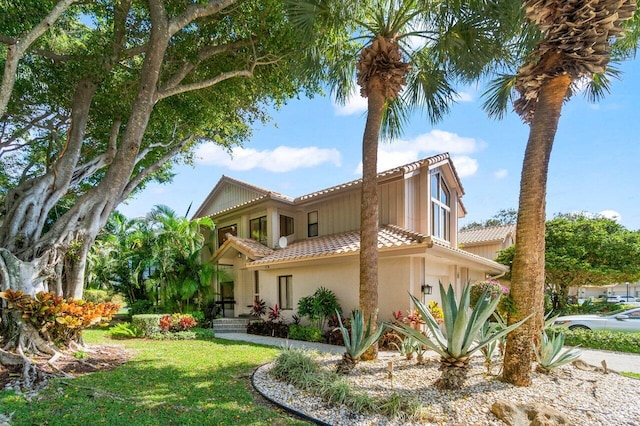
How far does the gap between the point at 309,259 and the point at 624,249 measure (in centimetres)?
1698

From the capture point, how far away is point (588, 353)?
1070 centimetres

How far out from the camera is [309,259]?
13.3m

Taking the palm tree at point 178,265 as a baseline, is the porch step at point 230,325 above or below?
below

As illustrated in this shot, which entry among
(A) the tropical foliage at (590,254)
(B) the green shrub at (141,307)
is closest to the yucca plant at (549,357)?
(A) the tropical foliage at (590,254)

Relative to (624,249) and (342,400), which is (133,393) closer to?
(342,400)

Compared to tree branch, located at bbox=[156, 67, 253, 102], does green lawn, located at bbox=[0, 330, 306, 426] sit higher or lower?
lower

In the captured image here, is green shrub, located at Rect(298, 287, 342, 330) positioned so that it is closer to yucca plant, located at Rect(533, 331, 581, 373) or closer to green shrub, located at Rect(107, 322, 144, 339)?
green shrub, located at Rect(107, 322, 144, 339)

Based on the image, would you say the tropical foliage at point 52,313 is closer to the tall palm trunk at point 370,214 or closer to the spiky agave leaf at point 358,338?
the spiky agave leaf at point 358,338

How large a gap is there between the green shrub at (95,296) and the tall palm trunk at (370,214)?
17575 mm

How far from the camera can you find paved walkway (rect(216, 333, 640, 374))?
29.1 ft

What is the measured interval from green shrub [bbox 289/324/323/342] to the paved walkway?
289 millimetres

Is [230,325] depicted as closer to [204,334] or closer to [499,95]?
[204,334]

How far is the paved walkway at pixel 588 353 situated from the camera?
8.87 metres

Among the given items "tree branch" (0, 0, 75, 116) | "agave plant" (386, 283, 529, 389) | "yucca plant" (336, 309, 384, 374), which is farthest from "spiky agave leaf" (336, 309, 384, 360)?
"tree branch" (0, 0, 75, 116)
